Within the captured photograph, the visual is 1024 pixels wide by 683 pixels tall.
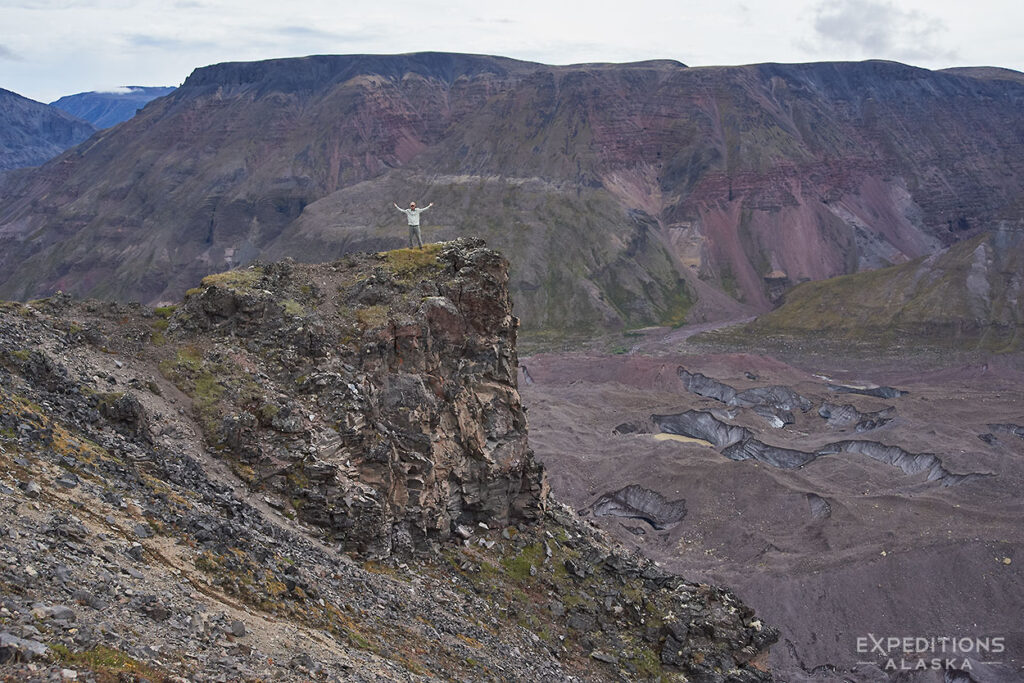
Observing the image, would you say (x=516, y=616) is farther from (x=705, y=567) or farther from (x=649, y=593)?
(x=705, y=567)

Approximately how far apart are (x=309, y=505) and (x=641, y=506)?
127 feet

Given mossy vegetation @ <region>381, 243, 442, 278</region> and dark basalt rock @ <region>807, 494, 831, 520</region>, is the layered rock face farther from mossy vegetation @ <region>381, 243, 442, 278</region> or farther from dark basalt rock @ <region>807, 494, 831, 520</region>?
dark basalt rock @ <region>807, 494, 831, 520</region>

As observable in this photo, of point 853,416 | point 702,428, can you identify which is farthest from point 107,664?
point 853,416

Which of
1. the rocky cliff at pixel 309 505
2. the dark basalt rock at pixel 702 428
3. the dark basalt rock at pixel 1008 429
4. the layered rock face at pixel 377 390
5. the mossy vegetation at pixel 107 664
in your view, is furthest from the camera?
the dark basalt rock at pixel 702 428

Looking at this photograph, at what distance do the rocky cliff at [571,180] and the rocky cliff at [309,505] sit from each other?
9637 cm

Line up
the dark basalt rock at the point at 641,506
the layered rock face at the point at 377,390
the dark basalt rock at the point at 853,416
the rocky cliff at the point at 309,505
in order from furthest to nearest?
the dark basalt rock at the point at 853,416 < the dark basalt rock at the point at 641,506 < the layered rock face at the point at 377,390 < the rocky cliff at the point at 309,505

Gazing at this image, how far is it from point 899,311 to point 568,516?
90819mm

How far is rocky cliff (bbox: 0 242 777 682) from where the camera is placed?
1451 cm

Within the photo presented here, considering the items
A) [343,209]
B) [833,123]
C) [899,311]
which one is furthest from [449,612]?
[833,123]

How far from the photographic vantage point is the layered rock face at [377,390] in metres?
25.6

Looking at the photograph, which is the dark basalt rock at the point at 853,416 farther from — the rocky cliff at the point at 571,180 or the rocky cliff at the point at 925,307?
the rocky cliff at the point at 571,180

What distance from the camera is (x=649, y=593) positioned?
33594 millimetres

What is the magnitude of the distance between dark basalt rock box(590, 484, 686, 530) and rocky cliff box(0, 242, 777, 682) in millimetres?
20786

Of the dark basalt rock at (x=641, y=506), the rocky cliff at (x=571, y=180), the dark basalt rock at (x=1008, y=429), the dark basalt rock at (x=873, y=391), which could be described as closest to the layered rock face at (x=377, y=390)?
the dark basalt rock at (x=641, y=506)
